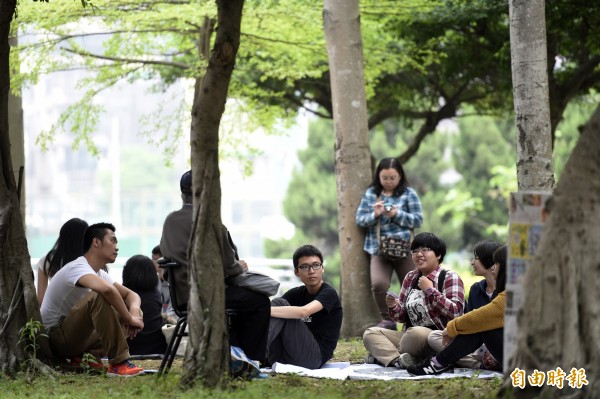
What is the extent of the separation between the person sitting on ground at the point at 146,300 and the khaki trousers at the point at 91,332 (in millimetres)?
1178

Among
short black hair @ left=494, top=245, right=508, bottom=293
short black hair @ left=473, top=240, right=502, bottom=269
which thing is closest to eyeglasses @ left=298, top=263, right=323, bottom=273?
short black hair @ left=473, top=240, right=502, bottom=269

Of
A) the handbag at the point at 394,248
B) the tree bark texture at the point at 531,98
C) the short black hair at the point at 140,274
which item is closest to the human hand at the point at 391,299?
the tree bark texture at the point at 531,98

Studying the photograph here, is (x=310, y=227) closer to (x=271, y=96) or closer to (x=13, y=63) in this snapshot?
(x=271, y=96)

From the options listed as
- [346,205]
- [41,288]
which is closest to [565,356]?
[41,288]

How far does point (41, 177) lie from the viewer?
8012 cm

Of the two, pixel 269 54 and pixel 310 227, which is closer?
pixel 269 54

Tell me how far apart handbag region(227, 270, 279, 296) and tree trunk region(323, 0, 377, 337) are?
158 inches

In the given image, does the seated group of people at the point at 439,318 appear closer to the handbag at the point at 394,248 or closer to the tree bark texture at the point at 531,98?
the tree bark texture at the point at 531,98

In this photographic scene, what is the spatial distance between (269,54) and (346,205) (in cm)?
512

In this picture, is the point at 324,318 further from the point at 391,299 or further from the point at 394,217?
the point at 394,217

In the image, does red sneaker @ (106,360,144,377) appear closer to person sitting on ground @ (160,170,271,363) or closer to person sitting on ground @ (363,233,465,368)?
person sitting on ground @ (160,170,271,363)

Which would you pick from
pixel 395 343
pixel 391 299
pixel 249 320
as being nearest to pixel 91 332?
pixel 249 320

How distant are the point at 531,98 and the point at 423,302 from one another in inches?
65.4

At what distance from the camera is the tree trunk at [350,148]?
1097cm
